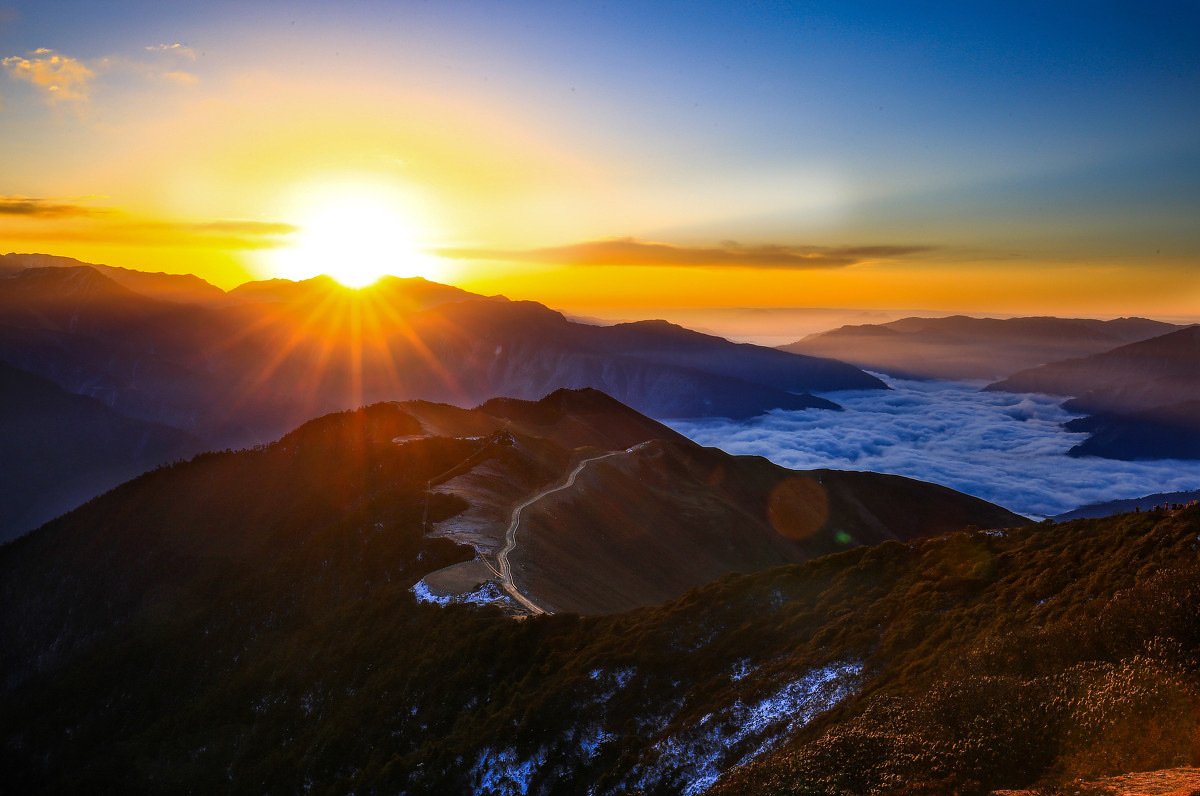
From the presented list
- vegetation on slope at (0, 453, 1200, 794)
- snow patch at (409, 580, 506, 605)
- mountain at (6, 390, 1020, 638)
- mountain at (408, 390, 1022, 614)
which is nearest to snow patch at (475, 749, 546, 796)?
vegetation on slope at (0, 453, 1200, 794)

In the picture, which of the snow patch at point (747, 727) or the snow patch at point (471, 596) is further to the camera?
the snow patch at point (471, 596)

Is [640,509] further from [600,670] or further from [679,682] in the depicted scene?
[679,682]

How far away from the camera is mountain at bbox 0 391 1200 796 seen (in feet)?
68.3

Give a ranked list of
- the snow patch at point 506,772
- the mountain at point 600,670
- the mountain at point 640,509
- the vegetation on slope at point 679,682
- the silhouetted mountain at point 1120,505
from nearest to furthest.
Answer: the vegetation on slope at point 679,682 < the mountain at point 600,670 < the snow patch at point 506,772 < the mountain at point 640,509 < the silhouetted mountain at point 1120,505

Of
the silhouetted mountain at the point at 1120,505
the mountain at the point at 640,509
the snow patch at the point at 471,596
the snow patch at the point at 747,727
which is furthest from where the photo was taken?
the silhouetted mountain at the point at 1120,505

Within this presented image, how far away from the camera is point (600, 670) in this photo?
32656mm

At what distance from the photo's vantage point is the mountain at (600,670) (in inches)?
Answer: 820

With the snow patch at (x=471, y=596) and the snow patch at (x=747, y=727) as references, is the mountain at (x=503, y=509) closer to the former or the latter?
the snow patch at (x=471, y=596)

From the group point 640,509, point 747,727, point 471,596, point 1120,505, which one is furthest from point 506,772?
point 1120,505

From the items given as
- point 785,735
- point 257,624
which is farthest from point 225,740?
point 785,735

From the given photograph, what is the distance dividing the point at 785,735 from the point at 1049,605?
37.3 ft

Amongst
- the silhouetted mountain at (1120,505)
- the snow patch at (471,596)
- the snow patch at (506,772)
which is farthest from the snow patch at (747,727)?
the silhouetted mountain at (1120,505)

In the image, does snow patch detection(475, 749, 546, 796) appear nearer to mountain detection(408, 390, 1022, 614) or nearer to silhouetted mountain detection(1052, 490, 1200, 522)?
mountain detection(408, 390, 1022, 614)

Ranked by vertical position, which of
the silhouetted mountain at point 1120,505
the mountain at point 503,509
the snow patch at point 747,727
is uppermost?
the snow patch at point 747,727
